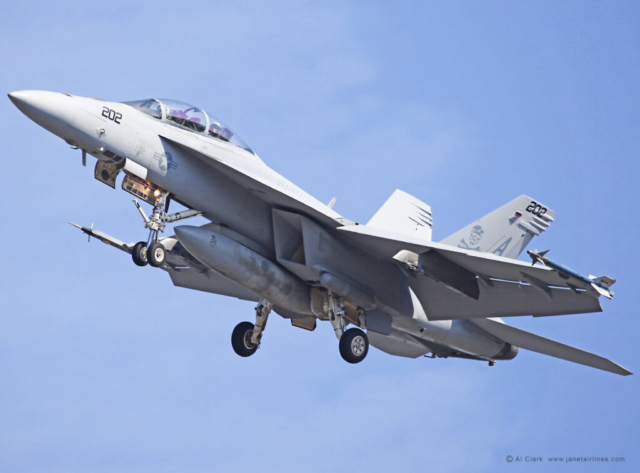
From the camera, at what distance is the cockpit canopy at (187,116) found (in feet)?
53.0

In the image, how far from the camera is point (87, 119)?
15211 mm

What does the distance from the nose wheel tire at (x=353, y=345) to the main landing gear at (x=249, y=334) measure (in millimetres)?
2125

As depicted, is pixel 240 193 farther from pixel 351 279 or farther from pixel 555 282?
pixel 555 282

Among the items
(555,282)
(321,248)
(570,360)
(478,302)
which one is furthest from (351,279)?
(570,360)

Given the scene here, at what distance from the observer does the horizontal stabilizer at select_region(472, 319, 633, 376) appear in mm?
19044

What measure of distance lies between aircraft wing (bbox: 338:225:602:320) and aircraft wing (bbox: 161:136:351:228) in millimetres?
602

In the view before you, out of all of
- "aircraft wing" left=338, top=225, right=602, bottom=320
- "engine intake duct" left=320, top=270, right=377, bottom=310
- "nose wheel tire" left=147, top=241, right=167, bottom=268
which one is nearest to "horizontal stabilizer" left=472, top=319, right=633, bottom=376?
"aircraft wing" left=338, top=225, right=602, bottom=320

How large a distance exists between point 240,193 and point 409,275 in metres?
3.93

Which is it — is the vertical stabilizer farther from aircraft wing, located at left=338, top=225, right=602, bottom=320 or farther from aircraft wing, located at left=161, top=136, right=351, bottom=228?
aircraft wing, located at left=161, top=136, right=351, bottom=228

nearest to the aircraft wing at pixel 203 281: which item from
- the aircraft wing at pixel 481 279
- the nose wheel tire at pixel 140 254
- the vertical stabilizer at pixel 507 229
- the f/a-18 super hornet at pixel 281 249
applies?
the f/a-18 super hornet at pixel 281 249

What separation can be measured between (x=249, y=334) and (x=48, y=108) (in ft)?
22.1

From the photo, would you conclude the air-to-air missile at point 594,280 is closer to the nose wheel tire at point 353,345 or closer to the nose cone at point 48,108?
the nose wheel tire at point 353,345

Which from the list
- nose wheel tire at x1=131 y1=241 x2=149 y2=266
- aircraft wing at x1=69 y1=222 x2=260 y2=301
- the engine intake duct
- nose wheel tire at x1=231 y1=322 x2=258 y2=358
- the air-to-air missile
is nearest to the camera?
the air-to-air missile

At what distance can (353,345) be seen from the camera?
17.4 metres
